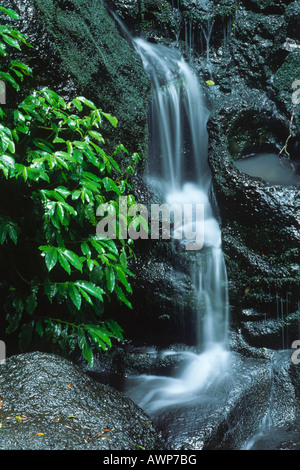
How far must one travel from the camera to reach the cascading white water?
4012mm

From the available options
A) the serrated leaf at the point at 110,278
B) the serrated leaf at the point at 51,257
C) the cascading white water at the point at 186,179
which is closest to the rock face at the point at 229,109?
the cascading white water at the point at 186,179

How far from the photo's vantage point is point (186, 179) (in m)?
5.75

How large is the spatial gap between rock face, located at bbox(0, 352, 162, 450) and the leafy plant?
0.51 m

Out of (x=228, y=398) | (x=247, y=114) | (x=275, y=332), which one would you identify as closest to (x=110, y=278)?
(x=228, y=398)

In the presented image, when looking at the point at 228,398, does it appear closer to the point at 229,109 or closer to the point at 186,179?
the point at 186,179

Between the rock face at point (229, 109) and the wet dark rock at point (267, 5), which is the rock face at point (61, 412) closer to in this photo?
the rock face at point (229, 109)

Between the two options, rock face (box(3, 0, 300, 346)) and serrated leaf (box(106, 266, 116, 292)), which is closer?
serrated leaf (box(106, 266, 116, 292))

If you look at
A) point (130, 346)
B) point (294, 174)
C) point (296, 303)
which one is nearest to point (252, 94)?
point (294, 174)

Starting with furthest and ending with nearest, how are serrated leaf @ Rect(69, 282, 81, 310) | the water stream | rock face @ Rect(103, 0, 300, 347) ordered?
rock face @ Rect(103, 0, 300, 347) → the water stream → serrated leaf @ Rect(69, 282, 81, 310)

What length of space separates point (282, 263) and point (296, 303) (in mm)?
461

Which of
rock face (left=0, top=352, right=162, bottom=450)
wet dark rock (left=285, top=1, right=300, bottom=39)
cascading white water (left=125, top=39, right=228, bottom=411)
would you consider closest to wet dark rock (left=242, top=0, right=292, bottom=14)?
wet dark rock (left=285, top=1, right=300, bottom=39)

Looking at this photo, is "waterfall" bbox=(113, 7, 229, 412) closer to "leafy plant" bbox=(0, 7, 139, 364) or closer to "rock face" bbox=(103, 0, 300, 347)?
"rock face" bbox=(103, 0, 300, 347)

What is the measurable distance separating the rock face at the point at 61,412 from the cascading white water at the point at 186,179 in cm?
108

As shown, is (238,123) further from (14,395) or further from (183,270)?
(14,395)
